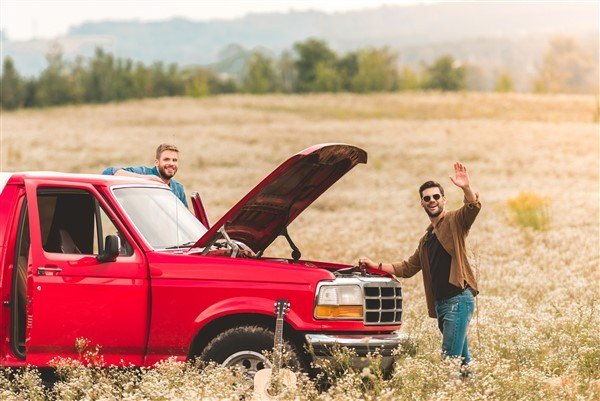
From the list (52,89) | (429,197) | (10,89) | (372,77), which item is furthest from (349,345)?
(372,77)

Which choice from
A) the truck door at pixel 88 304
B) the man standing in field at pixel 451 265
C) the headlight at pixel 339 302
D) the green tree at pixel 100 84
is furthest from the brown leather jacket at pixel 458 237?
the green tree at pixel 100 84

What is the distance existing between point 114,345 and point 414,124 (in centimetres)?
5706

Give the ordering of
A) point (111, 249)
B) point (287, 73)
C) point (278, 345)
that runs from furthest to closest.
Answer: point (287, 73), point (111, 249), point (278, 345)

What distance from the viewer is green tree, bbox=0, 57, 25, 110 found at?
92625 millimetres

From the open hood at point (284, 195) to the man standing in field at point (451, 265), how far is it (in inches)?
31.4

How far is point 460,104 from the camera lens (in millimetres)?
79062

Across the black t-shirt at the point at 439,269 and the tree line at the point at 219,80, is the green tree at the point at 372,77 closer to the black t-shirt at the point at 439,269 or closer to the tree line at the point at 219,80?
the tree line at the point at 219,80

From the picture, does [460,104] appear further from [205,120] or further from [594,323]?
[594,323]

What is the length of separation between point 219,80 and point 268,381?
136 meters

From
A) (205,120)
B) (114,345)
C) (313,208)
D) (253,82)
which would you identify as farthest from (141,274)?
(253,82)

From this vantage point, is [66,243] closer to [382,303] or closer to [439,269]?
[382,303]

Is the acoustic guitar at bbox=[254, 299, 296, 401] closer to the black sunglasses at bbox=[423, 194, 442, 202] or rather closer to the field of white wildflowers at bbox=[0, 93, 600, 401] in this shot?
the field of white wildflowers at bbox=[0, 93, 600, 401]

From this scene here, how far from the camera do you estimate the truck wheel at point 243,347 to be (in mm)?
7852

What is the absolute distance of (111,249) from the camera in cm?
798
